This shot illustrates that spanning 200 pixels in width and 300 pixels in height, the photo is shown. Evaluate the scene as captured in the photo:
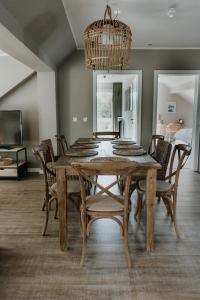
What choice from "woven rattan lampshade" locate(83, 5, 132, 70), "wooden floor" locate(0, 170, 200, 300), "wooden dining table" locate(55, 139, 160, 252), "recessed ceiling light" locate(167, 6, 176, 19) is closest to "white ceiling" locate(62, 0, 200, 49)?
"recessed ceiling light" locate(167, 6, 176, 19)

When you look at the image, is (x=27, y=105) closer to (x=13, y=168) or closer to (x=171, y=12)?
(x=13, y=168)

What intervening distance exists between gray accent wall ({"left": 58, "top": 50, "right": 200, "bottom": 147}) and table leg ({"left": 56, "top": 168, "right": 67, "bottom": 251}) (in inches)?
127

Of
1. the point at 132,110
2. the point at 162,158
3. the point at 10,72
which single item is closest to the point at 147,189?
the point at 162,158

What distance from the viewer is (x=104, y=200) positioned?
2230mm

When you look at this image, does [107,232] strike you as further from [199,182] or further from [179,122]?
[179,122]

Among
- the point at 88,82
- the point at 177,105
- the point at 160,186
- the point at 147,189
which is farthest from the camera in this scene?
the point at 177,105

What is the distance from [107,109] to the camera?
10172mm

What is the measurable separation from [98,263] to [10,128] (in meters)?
3.54

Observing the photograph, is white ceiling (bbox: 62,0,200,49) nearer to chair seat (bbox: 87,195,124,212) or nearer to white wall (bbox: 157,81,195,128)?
chair seat (bbox: 87,195,124,212)

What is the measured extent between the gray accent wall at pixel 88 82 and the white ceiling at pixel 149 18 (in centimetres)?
31

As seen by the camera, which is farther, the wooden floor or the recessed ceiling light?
the recessed ceiling light

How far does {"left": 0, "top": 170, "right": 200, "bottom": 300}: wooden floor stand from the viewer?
1.75 meters

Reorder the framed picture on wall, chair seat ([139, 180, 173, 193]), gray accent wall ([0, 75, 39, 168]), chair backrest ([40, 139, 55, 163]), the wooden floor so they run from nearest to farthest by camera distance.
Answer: the wooden floor, chair seat ([139, 180, 173, 193]), chair backrest ([40, 139, 55, 163]), gray accent wall ([0, 75, 39, 168]), the framed picture on wall

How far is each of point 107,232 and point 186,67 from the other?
13.5 feet
